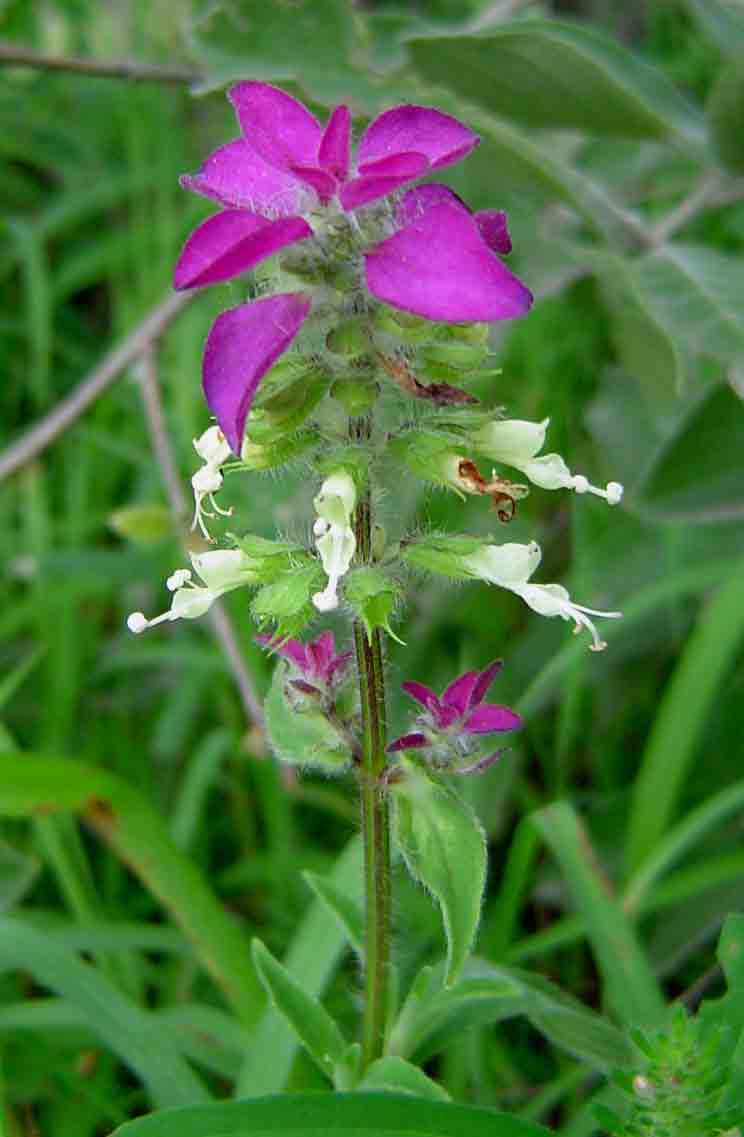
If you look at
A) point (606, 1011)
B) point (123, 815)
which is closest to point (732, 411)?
point (606, 1011)

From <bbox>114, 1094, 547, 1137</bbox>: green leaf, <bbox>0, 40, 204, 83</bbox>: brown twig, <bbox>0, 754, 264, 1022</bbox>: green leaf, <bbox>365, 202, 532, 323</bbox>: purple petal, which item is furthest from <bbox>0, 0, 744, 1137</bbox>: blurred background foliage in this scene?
<bbox>114, 1094, 547, 1137</bbox>: green leaf

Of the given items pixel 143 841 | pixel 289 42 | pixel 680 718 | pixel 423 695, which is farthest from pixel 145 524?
pixel 423 695

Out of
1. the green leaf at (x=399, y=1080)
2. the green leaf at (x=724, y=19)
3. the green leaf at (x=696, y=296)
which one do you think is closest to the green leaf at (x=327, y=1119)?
the green leaf at (x=399, y=1080)

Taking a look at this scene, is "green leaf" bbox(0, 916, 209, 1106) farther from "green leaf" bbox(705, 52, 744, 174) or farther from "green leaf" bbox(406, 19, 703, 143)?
"green leaf" bbox(705, 52, 744, 174)

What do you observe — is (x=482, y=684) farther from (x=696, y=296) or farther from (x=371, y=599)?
(x=696, y=296)

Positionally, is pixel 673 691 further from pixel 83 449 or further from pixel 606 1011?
pixel 83 449

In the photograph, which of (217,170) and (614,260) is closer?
(217,170)

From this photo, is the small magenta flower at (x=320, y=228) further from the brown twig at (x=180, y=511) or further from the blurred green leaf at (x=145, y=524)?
the blurred green leaf at (x=145, y=524)
